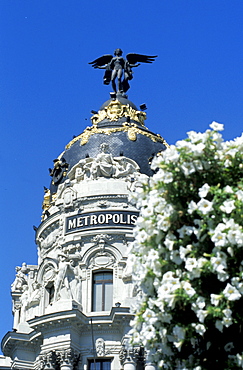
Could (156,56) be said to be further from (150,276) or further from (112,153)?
(150,276)

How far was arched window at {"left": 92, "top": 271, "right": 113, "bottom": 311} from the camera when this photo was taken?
40812 millimetres

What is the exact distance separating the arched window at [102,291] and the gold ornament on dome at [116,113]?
10.9 m

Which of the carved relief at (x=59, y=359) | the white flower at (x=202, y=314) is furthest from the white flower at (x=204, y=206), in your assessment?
the carved relief at (x=59, y=359)

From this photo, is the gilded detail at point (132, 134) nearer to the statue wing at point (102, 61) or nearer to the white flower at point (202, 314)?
the statue wing at point (102, 61)

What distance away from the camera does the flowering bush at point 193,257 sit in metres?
18.8

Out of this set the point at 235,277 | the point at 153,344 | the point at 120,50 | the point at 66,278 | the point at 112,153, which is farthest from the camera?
the point at 120,50

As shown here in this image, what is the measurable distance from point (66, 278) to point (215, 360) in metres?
21.9

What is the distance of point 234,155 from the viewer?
20281mm

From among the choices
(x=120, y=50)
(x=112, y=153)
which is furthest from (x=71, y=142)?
(x=120, y=50)

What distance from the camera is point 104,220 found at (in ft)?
138

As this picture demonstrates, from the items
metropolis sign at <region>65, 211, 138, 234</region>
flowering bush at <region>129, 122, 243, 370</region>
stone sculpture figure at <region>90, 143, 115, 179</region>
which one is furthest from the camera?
stone sculpture figure at <region>90, 143, 115, 179</region>

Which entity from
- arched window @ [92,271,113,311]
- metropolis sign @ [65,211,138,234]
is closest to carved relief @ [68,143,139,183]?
metropolis sign @ [65,211,138,234]

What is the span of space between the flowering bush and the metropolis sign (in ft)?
69.5

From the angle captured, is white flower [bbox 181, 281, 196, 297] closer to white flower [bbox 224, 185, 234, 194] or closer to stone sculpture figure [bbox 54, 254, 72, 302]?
white flower [bbox 224, 185, 234, 194]
